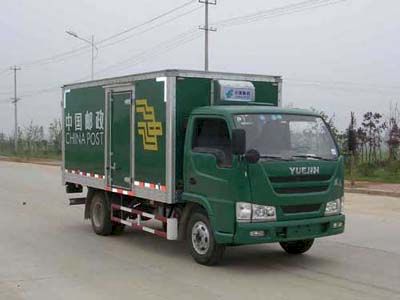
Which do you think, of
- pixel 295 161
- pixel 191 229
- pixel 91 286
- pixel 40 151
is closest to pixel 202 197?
pixel 191 229

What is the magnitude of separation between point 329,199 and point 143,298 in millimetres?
3175

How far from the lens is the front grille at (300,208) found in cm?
866

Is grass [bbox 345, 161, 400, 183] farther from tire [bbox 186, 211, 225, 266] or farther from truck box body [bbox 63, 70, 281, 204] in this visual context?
tire [bbox 186, 211, 225, 266]

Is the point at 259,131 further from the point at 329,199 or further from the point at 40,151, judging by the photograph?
the point at 40,151

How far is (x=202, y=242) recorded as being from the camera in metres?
9.13

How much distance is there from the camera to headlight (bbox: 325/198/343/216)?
906cm

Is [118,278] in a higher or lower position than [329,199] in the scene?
lower

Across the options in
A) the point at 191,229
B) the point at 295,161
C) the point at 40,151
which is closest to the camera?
the point at 295,161

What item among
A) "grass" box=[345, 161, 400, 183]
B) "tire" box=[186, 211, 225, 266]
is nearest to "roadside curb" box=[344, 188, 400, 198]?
"grass" box=[345, 161, 400, 183]

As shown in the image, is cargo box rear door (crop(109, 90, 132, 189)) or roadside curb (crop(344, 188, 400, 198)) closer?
cargo box rear door (crop(109, 90, 132, 189))

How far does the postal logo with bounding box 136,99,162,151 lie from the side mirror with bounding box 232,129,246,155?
68.5 inches

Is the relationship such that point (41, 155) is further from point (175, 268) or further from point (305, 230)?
point (305, 230)

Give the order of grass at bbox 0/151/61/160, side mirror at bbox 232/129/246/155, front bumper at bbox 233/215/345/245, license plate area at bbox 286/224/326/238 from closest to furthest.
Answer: side mirror at bbox 232/129/246/155 < front bumper at bbox 233/215/345/245 < license plate area at bbox 286/224/326/238 < grass at bbox 0/151/61/160

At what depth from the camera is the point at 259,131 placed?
8875 mm
